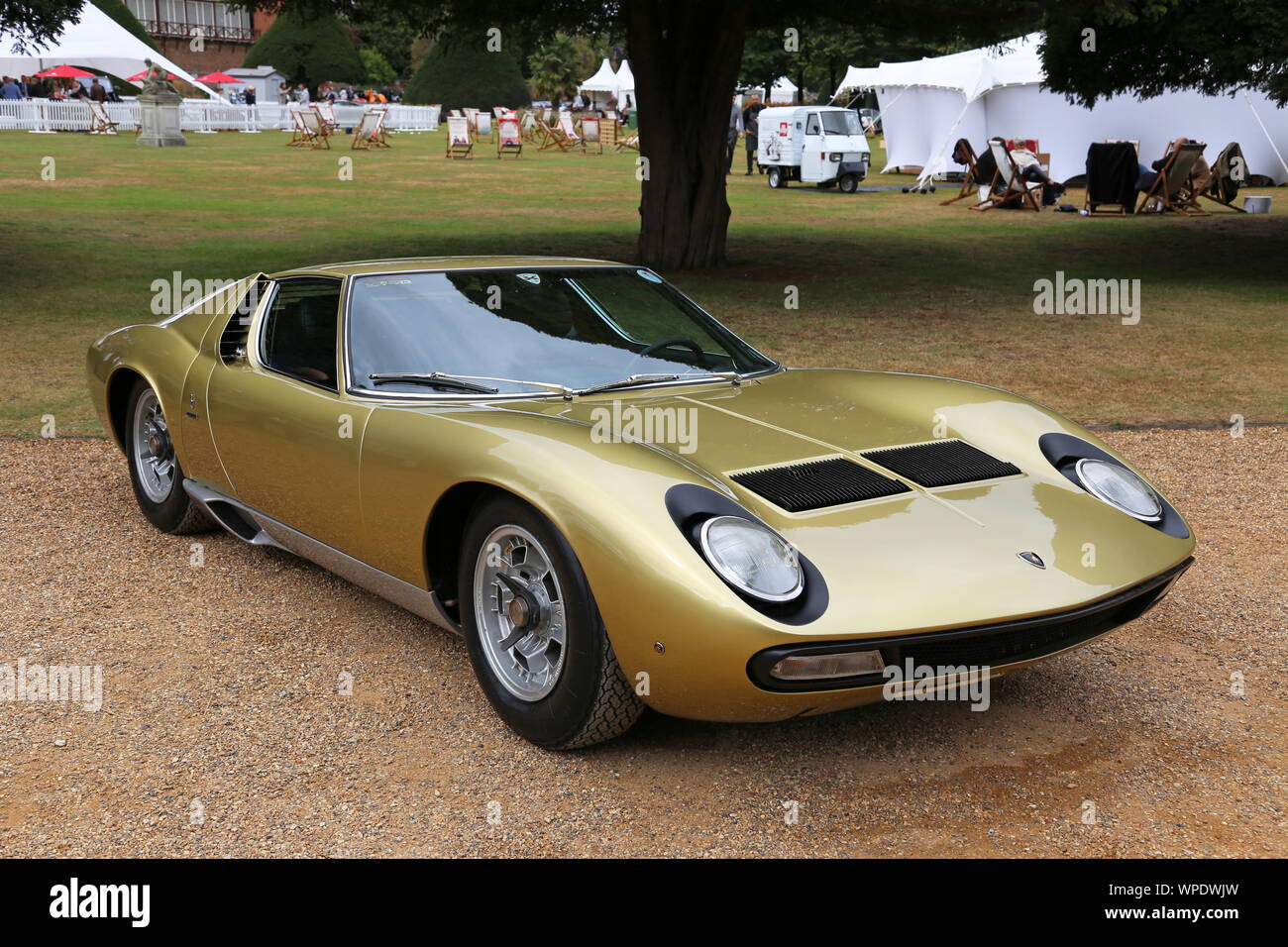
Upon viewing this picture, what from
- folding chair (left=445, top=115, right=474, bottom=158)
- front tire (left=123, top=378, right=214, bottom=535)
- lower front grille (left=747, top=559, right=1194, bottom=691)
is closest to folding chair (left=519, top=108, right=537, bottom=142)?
folding chair (left=445, top=115, right=474, bottom=158)

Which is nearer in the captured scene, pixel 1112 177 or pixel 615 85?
pixel 1112 177

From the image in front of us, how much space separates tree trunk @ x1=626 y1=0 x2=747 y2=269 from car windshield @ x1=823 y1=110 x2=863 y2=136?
13.7 m

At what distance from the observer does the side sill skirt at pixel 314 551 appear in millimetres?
3764

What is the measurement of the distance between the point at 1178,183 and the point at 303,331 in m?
21.9

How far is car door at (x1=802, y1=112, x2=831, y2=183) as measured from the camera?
27.7 m

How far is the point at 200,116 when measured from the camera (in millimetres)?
49156

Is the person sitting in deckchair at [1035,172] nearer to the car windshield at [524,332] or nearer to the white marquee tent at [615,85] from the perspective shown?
the car windshield at [524,332]

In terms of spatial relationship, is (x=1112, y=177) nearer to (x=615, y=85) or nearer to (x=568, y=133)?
(x=568, y=133)

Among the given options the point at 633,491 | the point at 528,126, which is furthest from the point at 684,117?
the point at 528,126

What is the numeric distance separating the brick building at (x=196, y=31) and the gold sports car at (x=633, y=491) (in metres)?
84.8

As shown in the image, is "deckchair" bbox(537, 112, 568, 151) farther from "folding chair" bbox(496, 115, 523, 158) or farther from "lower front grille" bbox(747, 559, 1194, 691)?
"lower front grille" bbox(747, 559, 1194, 691)
